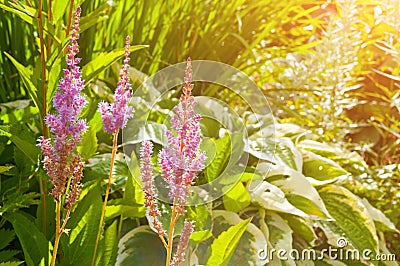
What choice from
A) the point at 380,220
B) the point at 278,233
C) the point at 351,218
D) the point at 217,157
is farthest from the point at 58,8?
the point at 380,220

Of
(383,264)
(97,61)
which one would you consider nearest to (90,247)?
(97,61)

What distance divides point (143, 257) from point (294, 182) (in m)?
0.42

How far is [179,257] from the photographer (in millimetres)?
648

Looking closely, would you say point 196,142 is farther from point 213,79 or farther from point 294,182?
point 213,79

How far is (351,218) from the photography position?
1.39 m

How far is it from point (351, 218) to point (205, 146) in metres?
0.46

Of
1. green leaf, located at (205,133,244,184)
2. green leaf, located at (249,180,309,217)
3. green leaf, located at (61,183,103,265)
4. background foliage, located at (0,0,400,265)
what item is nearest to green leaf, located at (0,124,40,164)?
background foliage, located at (0,0,400,265)

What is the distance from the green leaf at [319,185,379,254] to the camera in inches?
53.3

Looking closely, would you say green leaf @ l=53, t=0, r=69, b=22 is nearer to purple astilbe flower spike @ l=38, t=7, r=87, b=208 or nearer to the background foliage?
the background foliage

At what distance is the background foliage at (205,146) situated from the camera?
2.87 ft

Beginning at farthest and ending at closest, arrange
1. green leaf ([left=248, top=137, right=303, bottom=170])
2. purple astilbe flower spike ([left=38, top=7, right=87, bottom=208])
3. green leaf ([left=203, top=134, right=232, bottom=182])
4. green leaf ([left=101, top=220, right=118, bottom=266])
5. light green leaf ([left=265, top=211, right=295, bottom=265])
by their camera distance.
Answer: green leaf ([left=248, top=137, right=303, bottom=170])
light green leaf ([left=265, top=211, right=295, bottom=265])
green leaf ([left=203, top=134, right=232, bottom=182])
green leaf ([left=101, top=220, right=118, bottom=266])
purple astilbe flower spike ([left=38, top=7, right=87, bottom=208])

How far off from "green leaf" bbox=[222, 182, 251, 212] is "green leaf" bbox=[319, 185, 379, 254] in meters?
0.26

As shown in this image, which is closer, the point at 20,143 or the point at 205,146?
the point at 20,143

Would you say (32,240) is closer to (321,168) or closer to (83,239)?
(83,239)
